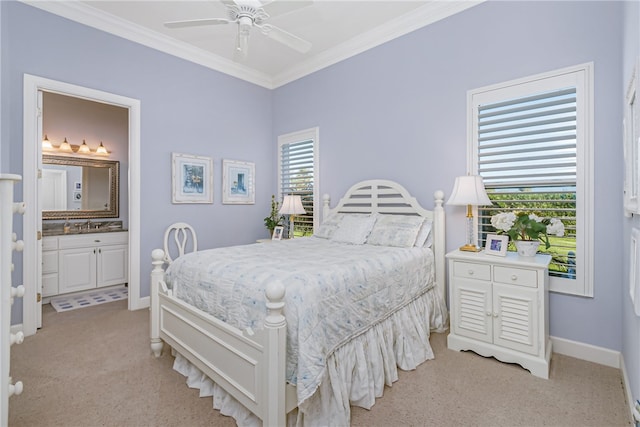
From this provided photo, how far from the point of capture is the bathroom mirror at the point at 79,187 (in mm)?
4371

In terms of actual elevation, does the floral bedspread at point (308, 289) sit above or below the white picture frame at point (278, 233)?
below

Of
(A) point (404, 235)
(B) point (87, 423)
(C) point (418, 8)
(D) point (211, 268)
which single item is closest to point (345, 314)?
(D) point (211, 268)

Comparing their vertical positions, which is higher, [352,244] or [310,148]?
[310,148]

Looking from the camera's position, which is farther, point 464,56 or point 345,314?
point 464,56

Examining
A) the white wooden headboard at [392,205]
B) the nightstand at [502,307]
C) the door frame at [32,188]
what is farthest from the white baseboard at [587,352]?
the door frame at [32,188]

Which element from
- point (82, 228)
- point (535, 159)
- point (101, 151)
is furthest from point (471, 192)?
point (101, 151)

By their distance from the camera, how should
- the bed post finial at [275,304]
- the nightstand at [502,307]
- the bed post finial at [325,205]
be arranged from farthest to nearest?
the bed post finial at [325,205] < the nightstand at [502,307] < the bed post finial at [275,304]

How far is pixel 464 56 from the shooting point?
118 inches

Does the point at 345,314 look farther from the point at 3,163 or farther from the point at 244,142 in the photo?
the point at 244,142

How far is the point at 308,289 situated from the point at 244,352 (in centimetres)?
46

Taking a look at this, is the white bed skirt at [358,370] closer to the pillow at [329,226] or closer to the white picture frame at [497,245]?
the white picture frame at [497,245]

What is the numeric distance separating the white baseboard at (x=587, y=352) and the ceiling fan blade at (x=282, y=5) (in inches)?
130

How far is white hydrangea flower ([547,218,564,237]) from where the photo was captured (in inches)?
90.2

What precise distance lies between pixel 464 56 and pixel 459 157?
985 millimetres
